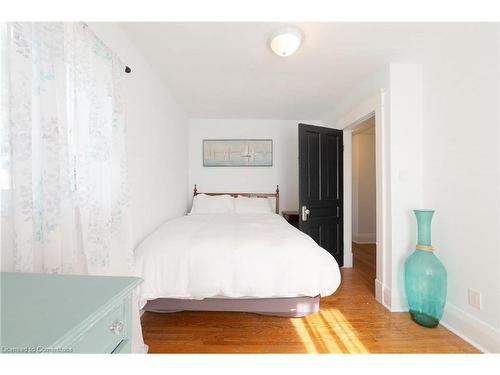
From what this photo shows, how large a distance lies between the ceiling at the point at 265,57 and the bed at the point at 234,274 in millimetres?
1606

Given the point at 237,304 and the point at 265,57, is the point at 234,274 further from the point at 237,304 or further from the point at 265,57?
the point at 265,57

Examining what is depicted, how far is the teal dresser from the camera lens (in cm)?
46

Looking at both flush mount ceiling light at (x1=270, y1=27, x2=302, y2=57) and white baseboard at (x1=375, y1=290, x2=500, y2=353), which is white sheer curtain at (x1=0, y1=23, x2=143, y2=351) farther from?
white baseboard at (x1=375, y1=290, x2=500, y2=353)

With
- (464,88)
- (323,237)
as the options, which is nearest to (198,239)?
(323,237)

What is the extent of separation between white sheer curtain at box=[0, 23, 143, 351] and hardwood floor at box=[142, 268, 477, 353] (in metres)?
0.39

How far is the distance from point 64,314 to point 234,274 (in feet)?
3.92

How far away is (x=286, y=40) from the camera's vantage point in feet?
5.37

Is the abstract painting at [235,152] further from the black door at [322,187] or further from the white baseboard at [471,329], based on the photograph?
the white baseboard at [471,329]

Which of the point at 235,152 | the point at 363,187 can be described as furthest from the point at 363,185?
the point at 235,152

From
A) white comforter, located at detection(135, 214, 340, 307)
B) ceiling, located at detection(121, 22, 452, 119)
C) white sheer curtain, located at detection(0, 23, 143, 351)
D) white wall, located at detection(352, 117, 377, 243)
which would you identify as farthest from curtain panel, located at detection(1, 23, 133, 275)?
white wall, located at detection(352, 117, 377, 243)

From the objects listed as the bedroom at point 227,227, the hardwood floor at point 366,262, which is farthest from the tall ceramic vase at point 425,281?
the hardwood floor at point 366,262

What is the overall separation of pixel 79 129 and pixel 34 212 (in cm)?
50

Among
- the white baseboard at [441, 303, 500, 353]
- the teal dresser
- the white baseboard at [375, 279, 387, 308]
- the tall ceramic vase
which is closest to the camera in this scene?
the teal dresser

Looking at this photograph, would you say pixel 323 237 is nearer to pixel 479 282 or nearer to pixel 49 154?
pixel 479 282
